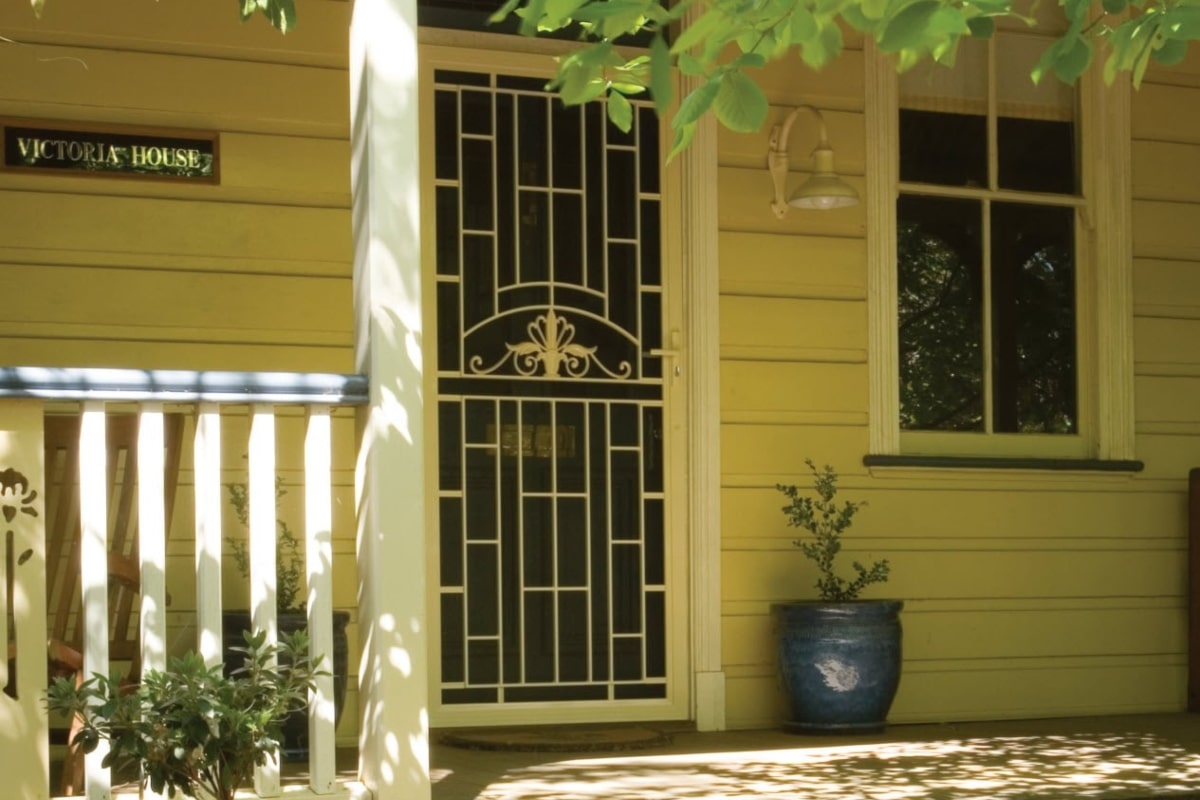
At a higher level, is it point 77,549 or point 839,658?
point 77,549

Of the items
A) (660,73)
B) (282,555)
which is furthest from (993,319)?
(660,73)

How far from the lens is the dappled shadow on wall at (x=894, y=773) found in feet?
16.0

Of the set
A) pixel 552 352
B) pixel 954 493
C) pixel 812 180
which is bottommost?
pixel 954 493

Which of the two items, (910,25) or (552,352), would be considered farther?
(552,352)

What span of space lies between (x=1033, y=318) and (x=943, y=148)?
A: 0.79 meters

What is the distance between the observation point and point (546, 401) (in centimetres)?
644

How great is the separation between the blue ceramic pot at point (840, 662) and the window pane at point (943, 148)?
5.87 feet

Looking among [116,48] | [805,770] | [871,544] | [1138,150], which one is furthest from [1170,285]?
[116,48]

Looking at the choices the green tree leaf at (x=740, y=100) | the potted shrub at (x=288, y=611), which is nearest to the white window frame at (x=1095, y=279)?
the potted shrub at (x=288, y=611)

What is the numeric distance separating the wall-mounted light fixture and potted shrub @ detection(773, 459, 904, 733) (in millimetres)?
1276

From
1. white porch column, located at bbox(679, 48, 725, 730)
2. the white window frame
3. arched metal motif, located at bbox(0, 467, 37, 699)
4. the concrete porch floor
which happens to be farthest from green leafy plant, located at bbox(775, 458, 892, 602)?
arched metal motif, located at bbox(0, 467, 37, 699)

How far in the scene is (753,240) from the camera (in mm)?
6688

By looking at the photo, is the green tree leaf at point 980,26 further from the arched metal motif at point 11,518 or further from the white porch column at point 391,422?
the arched metal motif at point 11,518

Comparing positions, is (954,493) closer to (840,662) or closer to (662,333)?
(840,662)
